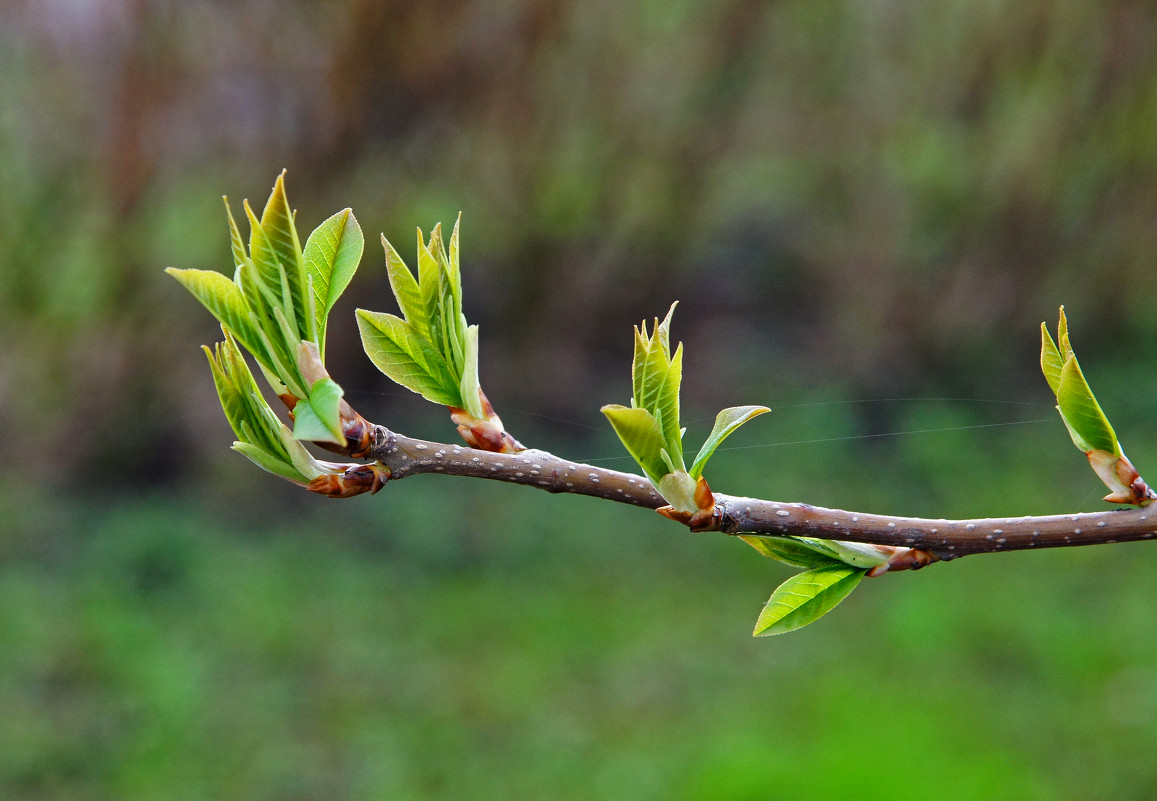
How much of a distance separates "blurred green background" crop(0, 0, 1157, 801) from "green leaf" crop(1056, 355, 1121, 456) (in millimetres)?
2379

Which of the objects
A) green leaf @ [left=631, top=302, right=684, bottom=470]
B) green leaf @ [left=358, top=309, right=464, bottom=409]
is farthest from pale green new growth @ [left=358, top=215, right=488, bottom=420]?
green leaf @ [left=631, top=302, right=684, bottom=470]

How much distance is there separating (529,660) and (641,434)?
3.16 metres

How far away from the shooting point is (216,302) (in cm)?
52

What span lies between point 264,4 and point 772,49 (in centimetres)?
225

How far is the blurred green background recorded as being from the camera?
10.1 feet

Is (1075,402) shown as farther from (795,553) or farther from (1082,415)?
(795,553)

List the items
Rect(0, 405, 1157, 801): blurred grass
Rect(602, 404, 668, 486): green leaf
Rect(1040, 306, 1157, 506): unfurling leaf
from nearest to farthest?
Rect(602, 404, 668, 486): green leaf < Rect(1040, 306, 1157, 506): unfurling leaf < Rect(0, 405, 1157, 801): blurred grass

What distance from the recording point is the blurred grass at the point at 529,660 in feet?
9.51

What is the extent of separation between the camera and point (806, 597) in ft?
2.08

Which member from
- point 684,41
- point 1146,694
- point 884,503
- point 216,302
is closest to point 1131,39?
point 684,41

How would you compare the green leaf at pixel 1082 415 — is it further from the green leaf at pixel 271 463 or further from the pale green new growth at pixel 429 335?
the green leaf at pixel 271 463

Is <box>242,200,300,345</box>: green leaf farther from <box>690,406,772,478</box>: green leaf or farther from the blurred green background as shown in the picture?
the blurred green background

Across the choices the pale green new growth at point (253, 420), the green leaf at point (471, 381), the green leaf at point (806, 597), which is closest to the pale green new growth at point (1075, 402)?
the green leaf at point (806, 597)

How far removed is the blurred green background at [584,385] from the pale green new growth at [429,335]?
249 cm
